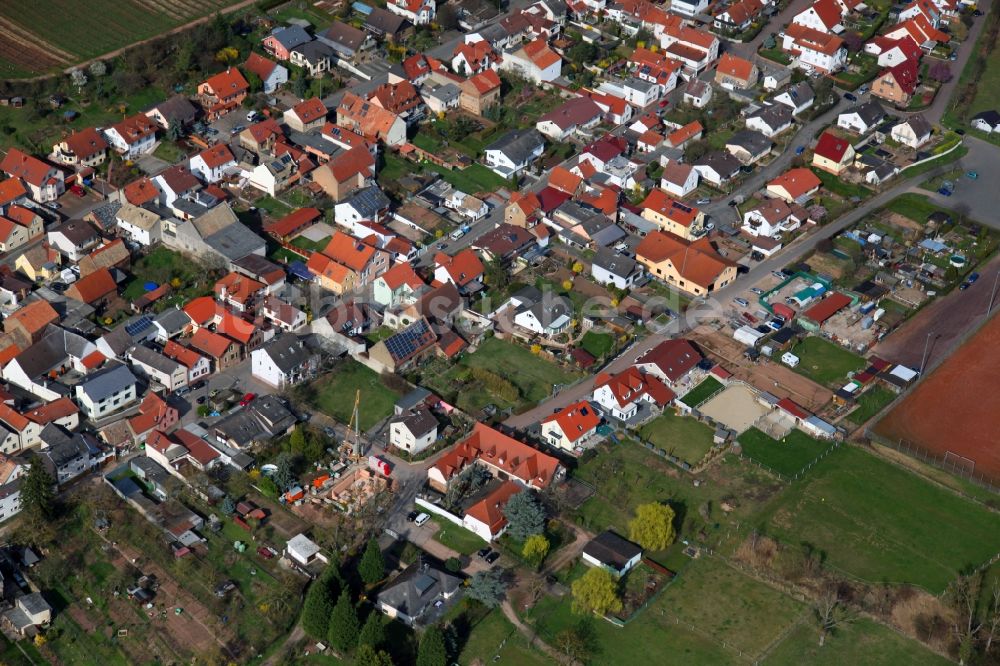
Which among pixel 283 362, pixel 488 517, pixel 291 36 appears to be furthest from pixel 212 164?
pixel 488 517

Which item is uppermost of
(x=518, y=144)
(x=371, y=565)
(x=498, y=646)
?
(x=518, y=144)

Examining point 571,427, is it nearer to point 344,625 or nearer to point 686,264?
point 686,264

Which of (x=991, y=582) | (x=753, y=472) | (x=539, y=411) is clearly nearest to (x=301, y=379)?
(x=539, y=411)

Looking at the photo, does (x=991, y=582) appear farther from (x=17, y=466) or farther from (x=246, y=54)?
(x=246, y=54)

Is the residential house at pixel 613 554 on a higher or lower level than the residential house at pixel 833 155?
lower

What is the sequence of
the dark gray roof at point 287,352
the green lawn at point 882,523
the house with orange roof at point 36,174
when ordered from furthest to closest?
the house with orange roof at point 36,174 → the dark gray roof at point 287,352 → the green lawn at point 882,523

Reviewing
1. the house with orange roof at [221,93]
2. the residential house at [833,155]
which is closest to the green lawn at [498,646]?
the residential house at [833,155]

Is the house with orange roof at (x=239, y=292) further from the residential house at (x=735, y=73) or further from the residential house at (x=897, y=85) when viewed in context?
the residential house at (x=897, y=85)
